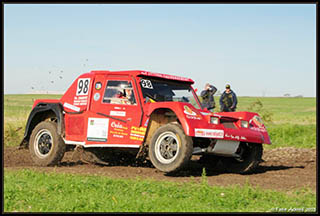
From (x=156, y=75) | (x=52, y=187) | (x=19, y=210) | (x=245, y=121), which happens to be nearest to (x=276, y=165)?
(x=245, y=121)

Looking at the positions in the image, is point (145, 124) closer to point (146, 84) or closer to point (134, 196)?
point (146, 84)

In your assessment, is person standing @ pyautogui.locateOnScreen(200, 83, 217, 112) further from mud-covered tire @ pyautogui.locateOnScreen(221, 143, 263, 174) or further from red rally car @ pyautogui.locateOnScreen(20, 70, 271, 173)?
mud-covered tire @ pyautogui.locateOnScreen(221, 143, 263, 174)

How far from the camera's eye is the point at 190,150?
8.52 metres

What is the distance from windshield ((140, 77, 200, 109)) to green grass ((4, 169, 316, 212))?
8.15 feet

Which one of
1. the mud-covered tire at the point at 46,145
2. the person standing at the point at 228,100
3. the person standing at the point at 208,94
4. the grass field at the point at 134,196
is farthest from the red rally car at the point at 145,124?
the person standing at the point at 228,100

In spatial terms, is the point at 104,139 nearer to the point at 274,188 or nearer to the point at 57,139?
the point at 57,139

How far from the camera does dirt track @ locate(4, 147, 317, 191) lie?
27.2ft

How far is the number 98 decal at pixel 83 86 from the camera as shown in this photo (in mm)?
10585

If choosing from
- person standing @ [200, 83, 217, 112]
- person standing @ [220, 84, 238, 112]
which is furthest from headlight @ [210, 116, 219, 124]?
person standing @ [220, 84, 238, 112]

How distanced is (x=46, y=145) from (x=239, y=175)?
4574 millimetres

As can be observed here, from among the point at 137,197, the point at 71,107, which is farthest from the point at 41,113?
the point at 137,197

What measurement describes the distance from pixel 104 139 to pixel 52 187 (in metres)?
2.83

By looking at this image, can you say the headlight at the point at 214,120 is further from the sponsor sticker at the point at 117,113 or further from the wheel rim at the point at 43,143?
the wheel rim at the point at 43,143

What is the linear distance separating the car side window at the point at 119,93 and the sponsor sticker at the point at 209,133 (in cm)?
178
